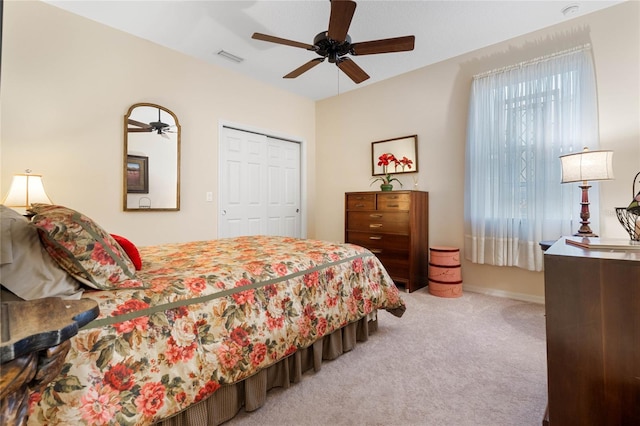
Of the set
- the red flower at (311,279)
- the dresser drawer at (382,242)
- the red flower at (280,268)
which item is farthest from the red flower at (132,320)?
the dresser drawer at (382,242)

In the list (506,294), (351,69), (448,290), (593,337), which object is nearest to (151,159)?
(351,69)

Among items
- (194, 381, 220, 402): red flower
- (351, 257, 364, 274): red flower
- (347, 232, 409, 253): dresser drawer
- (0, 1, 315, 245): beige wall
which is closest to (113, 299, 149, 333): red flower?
(194, 381, 220, 402): red flower

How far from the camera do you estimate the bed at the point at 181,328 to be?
983mm

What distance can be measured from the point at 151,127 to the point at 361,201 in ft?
8.46

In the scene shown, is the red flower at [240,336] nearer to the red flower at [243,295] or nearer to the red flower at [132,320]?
the red flower at [243,295]

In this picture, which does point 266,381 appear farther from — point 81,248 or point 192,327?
point 81,248

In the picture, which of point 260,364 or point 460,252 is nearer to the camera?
point 260,364

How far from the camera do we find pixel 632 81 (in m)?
2.65

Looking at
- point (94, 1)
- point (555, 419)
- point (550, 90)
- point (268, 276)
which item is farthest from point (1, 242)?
point (550, 90)

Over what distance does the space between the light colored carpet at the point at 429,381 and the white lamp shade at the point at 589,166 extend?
1234 millimetres

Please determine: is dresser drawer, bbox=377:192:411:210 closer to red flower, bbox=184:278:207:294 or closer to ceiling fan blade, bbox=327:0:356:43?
ceiling fan blade, bbox=327:0:356:43

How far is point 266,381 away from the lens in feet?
5.22

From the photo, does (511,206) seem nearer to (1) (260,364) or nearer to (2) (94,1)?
(1) (260,364)

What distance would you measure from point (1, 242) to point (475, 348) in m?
2.53
